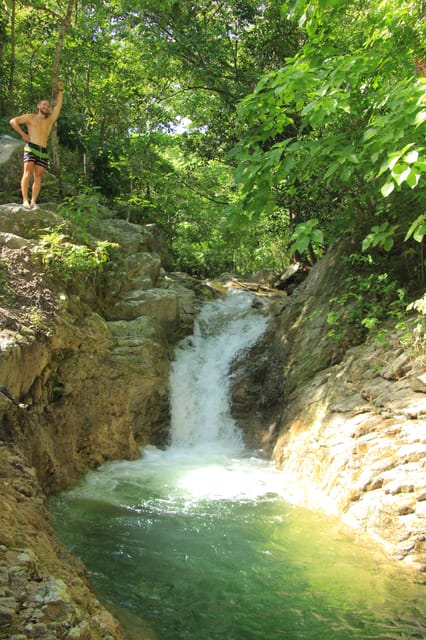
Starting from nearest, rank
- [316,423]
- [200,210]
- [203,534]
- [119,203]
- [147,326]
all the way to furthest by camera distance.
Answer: [203,534]
[316,423]
[147,326]
[119,203]
[200,210]

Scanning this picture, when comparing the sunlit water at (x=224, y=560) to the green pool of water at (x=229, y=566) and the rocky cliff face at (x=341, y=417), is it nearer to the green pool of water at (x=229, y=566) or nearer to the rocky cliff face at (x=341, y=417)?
the green pool of water at (x=229, y=566)

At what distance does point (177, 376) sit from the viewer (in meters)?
8.90

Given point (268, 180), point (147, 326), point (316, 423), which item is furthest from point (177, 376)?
point (268, 180)

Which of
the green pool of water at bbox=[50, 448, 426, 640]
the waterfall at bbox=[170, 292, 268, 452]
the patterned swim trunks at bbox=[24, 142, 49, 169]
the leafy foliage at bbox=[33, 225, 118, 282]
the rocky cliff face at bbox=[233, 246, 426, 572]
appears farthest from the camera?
the waterfall at bbox=[170, 292, 268, 452]

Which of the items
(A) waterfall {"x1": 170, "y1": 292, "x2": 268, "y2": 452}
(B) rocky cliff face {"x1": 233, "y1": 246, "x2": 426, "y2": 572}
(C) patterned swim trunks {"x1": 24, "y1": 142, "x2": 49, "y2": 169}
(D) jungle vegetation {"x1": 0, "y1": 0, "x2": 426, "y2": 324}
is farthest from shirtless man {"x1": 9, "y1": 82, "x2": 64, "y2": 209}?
(B) rocky cliff face {"x1": 233, "y1": 246, "x2": 426, "y2": 572}

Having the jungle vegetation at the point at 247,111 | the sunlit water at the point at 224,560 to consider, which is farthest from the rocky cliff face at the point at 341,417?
the jungle vegetation at the point at 247,111

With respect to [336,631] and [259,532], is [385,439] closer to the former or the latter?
[259,532]

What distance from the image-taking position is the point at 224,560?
397 cm

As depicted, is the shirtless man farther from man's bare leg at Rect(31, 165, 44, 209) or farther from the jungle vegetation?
the jungle vegetation

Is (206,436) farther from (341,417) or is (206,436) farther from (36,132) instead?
(36,132)

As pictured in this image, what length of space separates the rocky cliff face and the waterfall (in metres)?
0.35

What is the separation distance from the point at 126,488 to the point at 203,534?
1.58m

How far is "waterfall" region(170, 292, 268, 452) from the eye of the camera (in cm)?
830

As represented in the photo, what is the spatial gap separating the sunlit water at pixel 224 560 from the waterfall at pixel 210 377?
1255 mm
